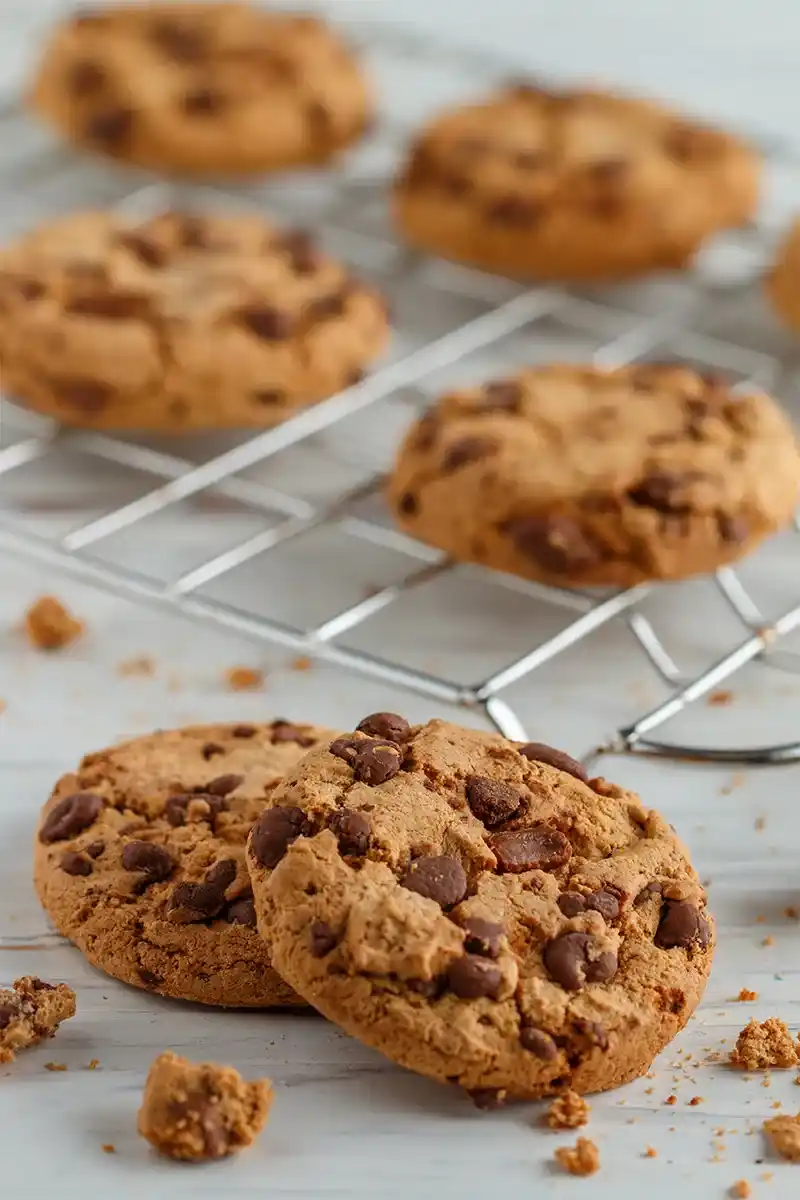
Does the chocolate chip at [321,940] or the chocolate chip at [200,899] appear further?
the chocolate chip at [200,899]

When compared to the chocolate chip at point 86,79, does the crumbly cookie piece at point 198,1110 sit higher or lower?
lower

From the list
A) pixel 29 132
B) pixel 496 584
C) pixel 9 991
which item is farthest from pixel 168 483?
pixel 29 132

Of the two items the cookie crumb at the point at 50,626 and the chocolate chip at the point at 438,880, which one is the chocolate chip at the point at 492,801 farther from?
the cookie crumb at the point at 50,626

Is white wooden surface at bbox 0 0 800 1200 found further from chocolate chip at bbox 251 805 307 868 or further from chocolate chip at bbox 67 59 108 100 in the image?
chocolate chip at bbox 67 59 108 100

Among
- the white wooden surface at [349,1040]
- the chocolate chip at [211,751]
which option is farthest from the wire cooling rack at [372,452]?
the chocolate chip at [211,751]

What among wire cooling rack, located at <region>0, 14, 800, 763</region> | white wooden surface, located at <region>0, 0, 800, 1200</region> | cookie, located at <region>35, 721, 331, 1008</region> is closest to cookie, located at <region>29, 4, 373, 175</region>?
wire cooling rack, located at <region>0, 14, 800, 763</region>

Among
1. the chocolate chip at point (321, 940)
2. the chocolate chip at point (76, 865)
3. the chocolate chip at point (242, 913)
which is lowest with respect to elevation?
the chocolate chip at point (76, 865)

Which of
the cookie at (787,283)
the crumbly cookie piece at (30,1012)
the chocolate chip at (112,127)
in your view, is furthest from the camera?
the chocolate chip at (112,127)

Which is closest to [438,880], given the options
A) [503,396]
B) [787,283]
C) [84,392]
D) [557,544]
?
[557,544]
